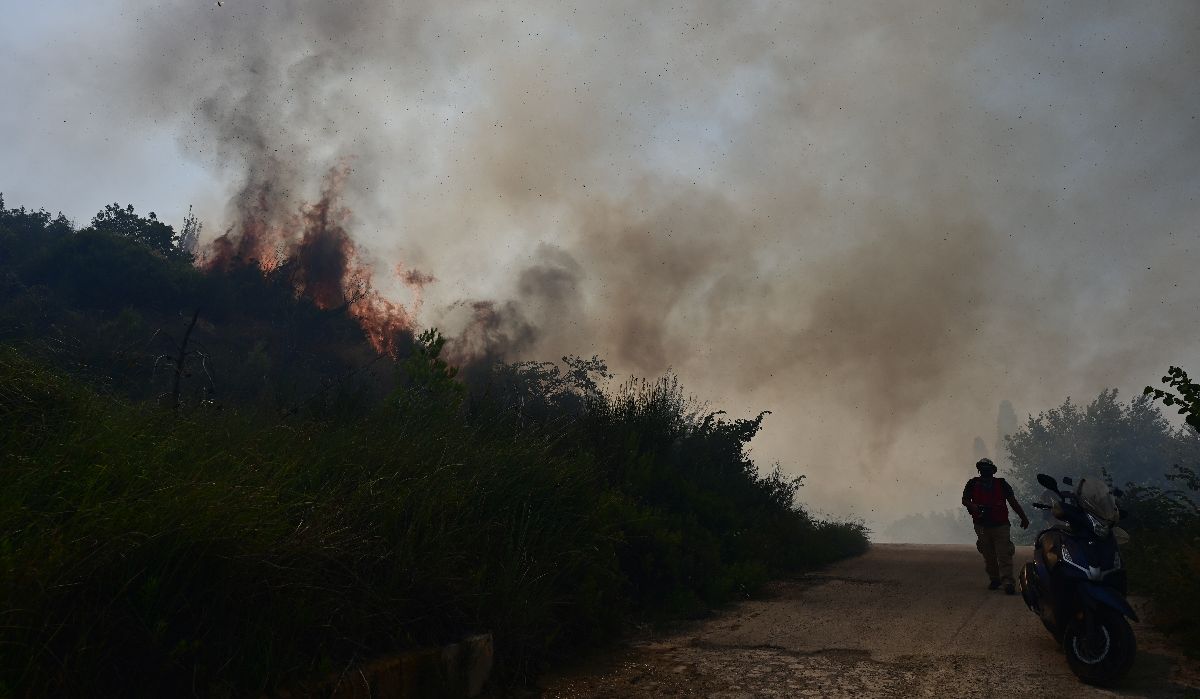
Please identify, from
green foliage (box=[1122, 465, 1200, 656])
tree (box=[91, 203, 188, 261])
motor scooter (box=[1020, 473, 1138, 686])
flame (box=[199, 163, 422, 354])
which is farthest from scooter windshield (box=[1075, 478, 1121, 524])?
tree (box=[91, 203, 188, 261])

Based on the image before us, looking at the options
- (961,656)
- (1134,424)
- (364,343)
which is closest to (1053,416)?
(1134,424)

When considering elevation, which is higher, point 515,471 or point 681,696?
point 515,471

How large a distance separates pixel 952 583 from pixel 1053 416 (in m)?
84.7

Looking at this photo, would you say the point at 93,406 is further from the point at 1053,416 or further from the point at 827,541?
the point at 1053,416

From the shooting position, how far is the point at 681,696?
4562mm

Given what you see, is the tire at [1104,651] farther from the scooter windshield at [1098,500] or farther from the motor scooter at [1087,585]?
the scooter windshield at [1098,500]

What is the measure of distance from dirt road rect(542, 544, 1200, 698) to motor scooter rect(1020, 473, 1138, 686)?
0.20m

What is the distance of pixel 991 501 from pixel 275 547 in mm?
9253

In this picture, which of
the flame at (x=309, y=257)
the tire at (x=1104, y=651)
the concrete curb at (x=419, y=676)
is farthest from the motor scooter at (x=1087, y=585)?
the flame at (x=309, y=257)

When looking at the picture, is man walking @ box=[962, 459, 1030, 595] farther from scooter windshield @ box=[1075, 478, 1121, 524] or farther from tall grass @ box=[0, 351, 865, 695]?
tall grass @ box=[0, 351, 865, 695]

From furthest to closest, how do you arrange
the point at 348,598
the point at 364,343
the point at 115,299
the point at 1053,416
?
1. the point at 1053,416
2. the point at 364,343
3. the point at 115,299
4. the point at 348,598

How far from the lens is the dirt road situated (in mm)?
4617

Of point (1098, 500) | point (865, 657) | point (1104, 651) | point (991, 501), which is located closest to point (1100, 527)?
point (1098, 500)

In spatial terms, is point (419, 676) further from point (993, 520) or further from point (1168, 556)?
point (993, 520)
